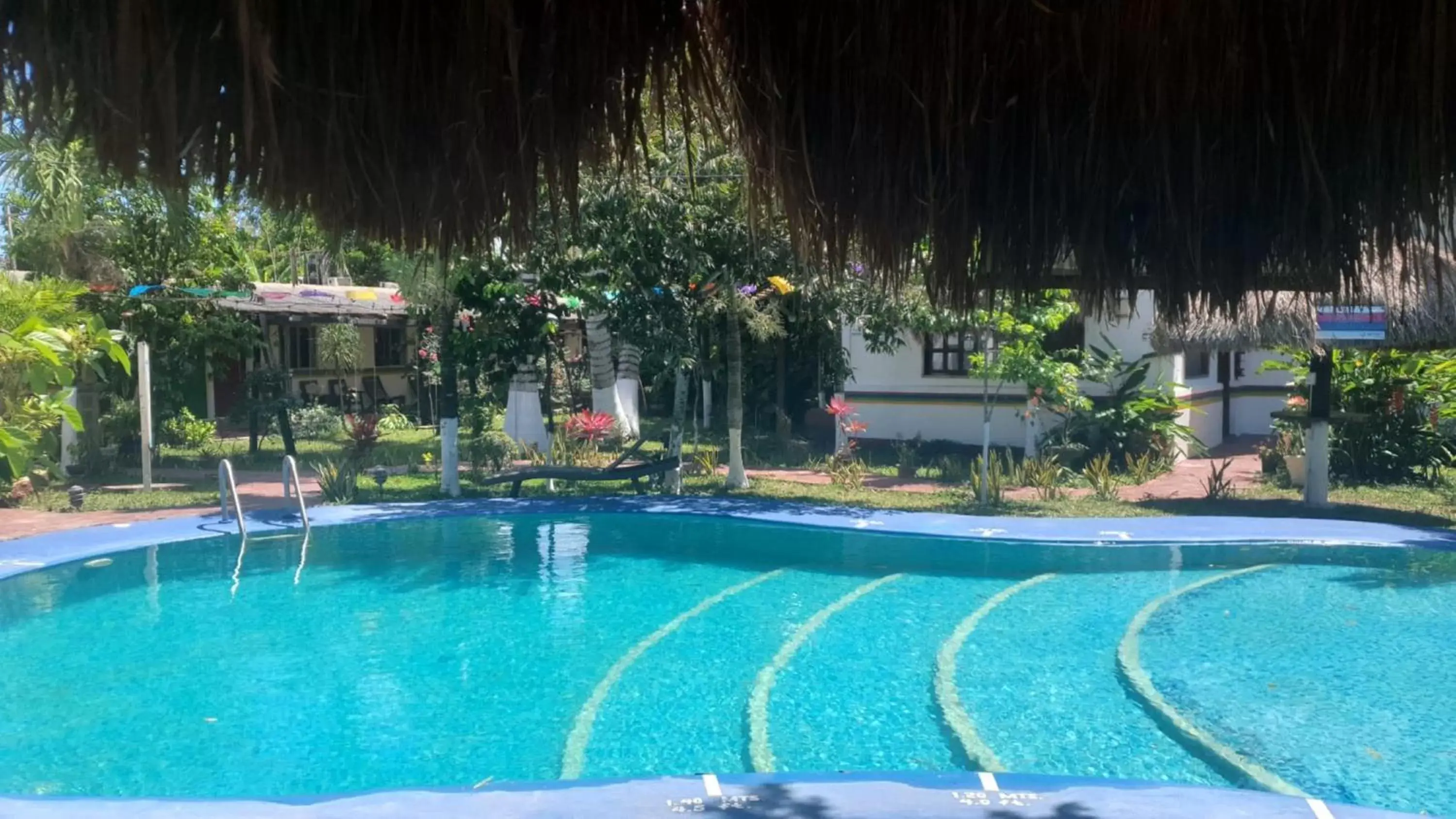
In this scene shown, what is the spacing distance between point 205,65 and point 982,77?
1.54 m

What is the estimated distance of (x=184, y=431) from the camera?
18.5 meters

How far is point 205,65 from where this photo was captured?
6.61 ft

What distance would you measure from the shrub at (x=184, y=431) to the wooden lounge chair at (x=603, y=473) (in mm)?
6764

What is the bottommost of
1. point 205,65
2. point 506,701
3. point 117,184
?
point 506,701

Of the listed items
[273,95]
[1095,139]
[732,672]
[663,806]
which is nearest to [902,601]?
[732,672]

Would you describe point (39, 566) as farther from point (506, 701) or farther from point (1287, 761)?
point (1287, 761)

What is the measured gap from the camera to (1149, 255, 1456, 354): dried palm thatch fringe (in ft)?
8.74

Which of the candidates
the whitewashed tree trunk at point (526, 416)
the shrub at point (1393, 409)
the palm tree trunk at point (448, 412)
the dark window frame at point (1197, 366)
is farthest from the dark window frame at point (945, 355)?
the palm tree trunk at point (448, 412)

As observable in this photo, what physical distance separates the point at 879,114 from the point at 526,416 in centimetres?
1657

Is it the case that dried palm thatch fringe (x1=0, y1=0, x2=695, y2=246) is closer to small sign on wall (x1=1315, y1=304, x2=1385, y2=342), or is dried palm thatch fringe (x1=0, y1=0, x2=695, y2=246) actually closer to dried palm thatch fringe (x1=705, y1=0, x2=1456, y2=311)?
dried palm thatch fringe (x1=705, y1=0, x2=1456, y2=311)

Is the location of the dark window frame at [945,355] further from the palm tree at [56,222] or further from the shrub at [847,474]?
the palm tree at [56,222]

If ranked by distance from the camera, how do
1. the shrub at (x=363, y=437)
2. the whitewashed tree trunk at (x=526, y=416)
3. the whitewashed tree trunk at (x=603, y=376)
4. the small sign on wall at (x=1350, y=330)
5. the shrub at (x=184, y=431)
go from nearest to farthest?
1. the small sign on wall at (x=1350, y=330)
2. the shrub at (x=363, y=437)
3. the shrub at (x=184, y=431)
4. the whitewashed tree trunk at (x=526, y=416)
5. the whitewashed tree trunk at (x=603, y=376)

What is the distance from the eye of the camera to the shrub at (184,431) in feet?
60.3

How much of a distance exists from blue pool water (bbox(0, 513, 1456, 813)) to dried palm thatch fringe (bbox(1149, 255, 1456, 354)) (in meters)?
2.31
